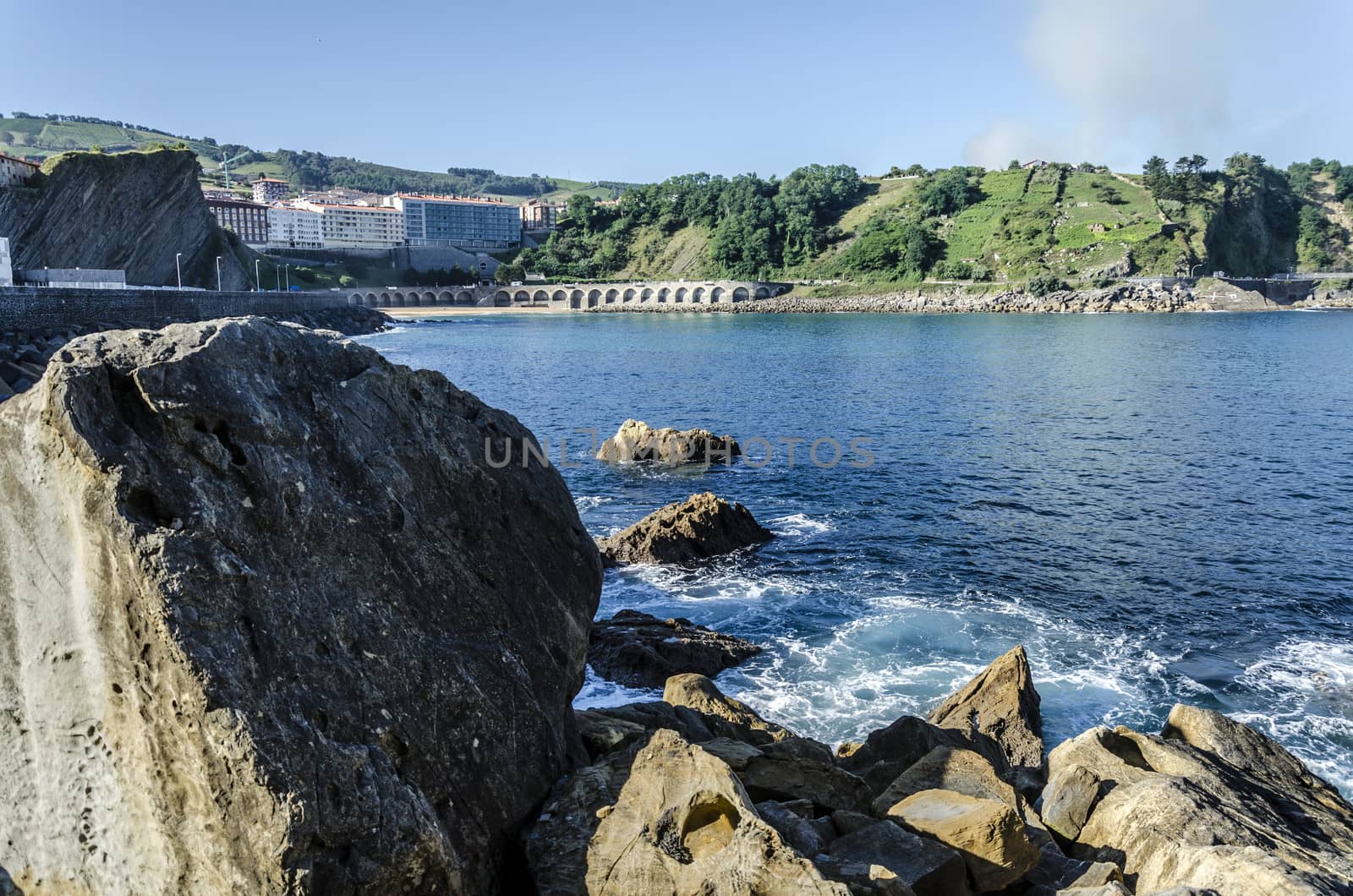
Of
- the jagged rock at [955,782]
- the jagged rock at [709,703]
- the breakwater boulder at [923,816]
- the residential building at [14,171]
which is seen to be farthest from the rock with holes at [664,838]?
the residential building at [14,171]

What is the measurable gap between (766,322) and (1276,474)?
12135 cm

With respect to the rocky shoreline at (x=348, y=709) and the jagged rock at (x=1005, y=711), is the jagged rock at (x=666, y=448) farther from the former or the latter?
the rocky shoreline at (x=348, y=709)

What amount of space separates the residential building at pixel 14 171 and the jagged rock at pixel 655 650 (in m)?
80.6

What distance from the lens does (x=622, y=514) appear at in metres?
33.5

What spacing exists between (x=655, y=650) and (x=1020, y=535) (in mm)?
15945

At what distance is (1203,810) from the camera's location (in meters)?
11.2

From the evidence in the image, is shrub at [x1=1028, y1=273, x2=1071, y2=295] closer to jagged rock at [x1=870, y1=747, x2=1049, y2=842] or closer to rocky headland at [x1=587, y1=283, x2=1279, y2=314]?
rocky headland at [x1=587, y1=283, x2=1279, y2=314]

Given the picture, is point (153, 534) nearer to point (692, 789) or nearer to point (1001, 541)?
point (692, 789)

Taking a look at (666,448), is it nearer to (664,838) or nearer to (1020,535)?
(1020,535)

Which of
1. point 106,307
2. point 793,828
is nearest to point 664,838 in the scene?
point 793,828

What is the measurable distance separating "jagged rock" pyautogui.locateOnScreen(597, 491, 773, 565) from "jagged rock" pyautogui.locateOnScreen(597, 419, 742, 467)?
11.8 m

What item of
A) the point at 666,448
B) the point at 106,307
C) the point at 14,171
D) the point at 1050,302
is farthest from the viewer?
the point at 1050,302

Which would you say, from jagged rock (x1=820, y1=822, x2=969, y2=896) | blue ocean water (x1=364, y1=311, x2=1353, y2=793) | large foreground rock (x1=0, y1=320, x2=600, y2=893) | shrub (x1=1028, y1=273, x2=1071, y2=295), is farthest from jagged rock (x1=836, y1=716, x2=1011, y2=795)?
shrub (x1=1028, y1=273, x2=1071, y2=295)

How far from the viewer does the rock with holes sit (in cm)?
773
